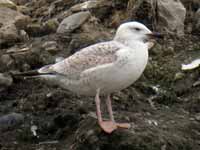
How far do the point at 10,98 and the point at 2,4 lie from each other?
400cm

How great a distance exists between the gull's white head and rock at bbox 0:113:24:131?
1.78 meters

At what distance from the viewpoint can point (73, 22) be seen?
9711mm

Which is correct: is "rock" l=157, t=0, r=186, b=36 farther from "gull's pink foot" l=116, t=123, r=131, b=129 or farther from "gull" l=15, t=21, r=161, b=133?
"gull's pink foot" l=116, t=123, r=131, b=129

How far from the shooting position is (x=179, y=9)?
951 centimetres

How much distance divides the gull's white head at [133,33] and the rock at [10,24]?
3651mm

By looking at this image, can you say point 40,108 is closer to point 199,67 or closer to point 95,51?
point 95,51

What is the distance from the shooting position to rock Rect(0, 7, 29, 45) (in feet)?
31.5

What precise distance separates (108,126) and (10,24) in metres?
4.46

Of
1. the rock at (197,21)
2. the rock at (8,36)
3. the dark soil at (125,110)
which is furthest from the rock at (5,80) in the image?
the rock at (197,21)

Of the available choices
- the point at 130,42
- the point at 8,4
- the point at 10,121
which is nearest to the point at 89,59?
the point at 130,42

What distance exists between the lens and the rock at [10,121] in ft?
23.5

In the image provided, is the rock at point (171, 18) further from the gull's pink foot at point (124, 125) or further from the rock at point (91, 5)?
the gull's pink foot at point (124, 125)

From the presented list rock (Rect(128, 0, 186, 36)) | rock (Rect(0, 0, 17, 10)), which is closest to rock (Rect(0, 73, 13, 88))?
rock (Rect(128, 0, 186, 36))

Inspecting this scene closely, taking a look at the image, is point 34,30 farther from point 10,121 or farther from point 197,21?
point 10,121
